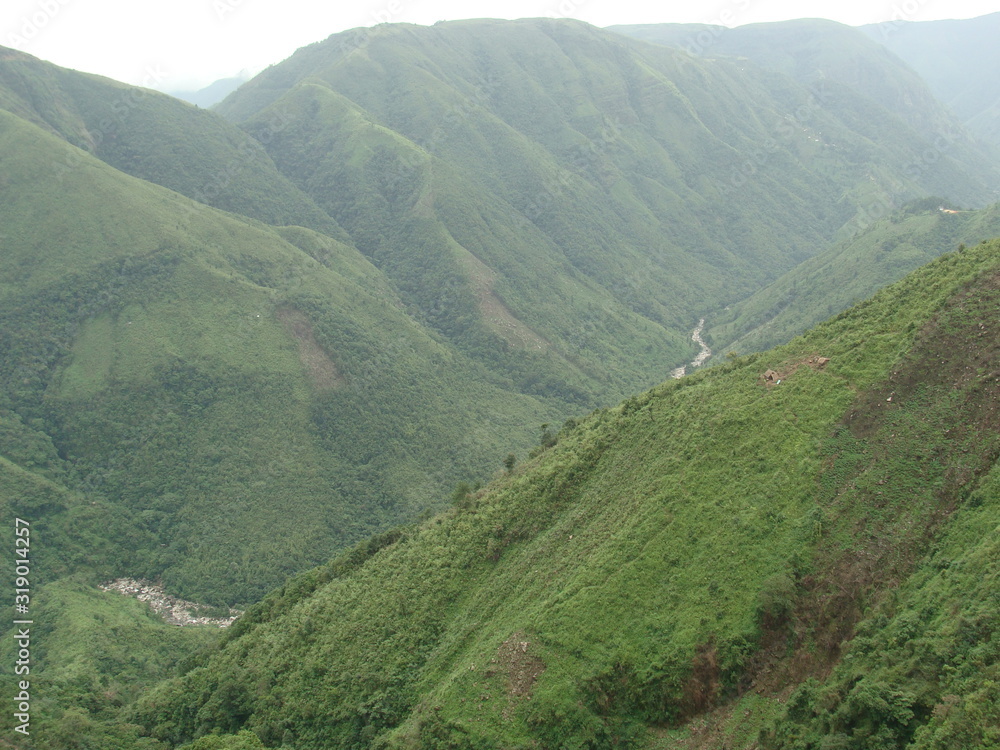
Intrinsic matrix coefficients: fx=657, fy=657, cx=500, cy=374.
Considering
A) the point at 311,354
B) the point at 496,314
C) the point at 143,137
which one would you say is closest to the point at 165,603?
the point at 311,354

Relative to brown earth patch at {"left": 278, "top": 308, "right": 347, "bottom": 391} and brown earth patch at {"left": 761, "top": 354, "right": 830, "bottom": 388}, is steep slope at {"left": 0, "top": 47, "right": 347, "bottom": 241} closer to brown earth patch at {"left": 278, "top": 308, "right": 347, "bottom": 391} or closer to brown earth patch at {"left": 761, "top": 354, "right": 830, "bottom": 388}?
brown earth patch at {"left": 278, "top": 308, "right": 347, "bottom": 391}

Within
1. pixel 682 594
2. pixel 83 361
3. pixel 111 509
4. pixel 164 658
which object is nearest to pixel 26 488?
pixel 111 509

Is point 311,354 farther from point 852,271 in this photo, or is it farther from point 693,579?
point 852,271

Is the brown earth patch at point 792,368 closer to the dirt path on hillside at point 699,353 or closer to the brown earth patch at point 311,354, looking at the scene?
the brown earth patch at point 311,354

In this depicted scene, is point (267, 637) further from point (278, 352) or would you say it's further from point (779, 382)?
point (278, 352)

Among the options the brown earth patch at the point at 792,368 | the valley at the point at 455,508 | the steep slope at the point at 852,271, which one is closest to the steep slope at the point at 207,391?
the valley at the point at 455,508
